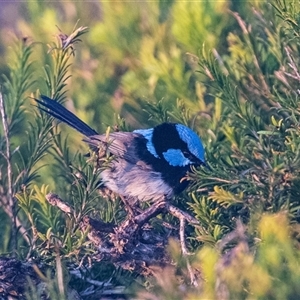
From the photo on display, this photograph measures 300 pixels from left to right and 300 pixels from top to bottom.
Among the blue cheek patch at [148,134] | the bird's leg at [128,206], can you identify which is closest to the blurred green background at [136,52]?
the blue cheek patch at [148,134]

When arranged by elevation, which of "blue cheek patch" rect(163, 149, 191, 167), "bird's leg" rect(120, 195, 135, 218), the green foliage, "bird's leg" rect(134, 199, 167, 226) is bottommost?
"blue cheek patch" rect(163, 149, 191, 167)

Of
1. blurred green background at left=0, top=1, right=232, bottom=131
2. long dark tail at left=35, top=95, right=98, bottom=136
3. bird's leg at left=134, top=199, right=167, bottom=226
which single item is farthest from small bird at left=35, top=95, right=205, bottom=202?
bird's leg at left=134, top=199, right=167, bottom=226

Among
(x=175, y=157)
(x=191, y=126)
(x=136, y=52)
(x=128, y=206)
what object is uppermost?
(x=136, y=52)

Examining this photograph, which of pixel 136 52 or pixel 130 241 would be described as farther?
pixel 136 52

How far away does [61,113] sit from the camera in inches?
96.7

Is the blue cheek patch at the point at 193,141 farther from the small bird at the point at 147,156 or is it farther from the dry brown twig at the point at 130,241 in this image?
the dry brown twig at the point at 130,241

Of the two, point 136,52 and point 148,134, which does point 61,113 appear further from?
point 136,52

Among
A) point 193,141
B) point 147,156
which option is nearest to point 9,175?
point 193,141

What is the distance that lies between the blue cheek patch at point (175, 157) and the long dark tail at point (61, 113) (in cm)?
33

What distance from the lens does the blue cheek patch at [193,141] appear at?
7.76 ft

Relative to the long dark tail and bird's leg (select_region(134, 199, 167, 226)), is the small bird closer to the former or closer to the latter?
the long dark tail

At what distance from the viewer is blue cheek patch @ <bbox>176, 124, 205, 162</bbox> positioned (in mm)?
2365

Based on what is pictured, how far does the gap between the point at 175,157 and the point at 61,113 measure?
54 centimetres

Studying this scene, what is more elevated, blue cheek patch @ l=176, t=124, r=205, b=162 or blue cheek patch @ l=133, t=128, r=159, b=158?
blue cheek patch @ l=176, t=124, r=205, b=162
